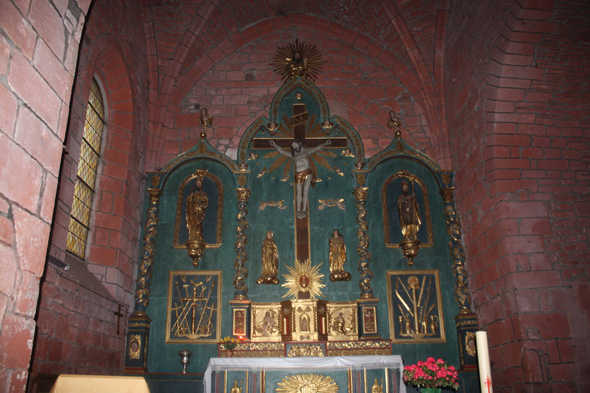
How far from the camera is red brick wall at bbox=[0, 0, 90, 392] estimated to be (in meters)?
3.00

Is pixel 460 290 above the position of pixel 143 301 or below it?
above

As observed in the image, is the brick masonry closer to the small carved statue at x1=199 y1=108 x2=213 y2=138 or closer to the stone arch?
the stone arch

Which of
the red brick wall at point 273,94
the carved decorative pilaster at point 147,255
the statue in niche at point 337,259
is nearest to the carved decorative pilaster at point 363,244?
the statue in niche at point 337,259

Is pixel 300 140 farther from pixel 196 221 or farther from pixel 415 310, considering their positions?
pixel 415 310

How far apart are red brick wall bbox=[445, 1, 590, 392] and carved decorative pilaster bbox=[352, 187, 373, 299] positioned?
171 cm

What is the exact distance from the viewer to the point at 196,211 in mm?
9133

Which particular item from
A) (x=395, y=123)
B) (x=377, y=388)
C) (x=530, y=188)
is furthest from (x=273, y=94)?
(x=377, y=388)

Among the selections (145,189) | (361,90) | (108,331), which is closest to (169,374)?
(108,331)

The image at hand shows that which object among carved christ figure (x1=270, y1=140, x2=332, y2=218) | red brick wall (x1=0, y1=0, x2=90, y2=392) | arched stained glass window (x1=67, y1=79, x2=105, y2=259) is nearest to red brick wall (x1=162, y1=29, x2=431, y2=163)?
carved christ figure (x1=270, y1=140, x2=332, y2=218)

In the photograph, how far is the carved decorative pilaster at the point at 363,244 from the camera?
880 cm

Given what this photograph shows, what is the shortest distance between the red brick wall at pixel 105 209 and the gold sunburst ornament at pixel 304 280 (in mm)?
2669

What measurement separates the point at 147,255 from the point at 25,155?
19.3 ft

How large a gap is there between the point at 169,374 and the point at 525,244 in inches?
227

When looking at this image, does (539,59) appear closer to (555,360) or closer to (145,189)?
(555,360)
